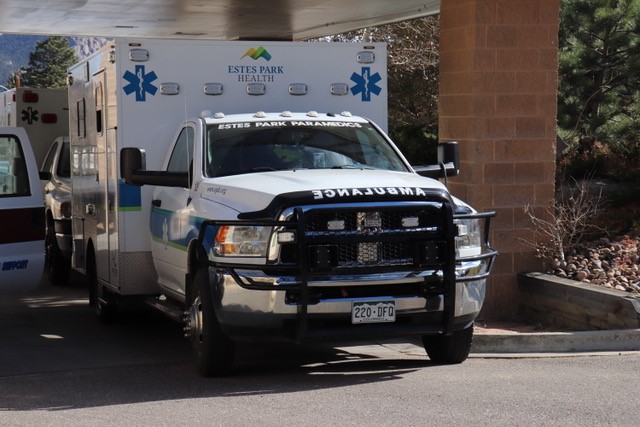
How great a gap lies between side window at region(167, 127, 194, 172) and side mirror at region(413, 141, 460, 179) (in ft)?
6.57

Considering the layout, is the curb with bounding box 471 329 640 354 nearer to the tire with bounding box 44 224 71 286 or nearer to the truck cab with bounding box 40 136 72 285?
the truck cab with bounding box 40 136 72 285

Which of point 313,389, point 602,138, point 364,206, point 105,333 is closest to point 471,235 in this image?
point 364,206

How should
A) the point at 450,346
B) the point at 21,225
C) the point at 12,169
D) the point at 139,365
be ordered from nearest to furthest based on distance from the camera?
1. the point at 450,346
2. the point at 139,365
3. the point at 21,225
4. the point at 12,169

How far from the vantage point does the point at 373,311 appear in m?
8.56

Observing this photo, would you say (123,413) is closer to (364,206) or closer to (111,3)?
(364,206)

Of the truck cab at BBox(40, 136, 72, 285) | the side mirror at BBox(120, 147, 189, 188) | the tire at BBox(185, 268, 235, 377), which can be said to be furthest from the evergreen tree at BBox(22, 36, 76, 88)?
the tire at BBox(185, 268, 235, 377)

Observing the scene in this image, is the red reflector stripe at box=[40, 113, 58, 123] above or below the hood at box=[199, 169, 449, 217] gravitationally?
above

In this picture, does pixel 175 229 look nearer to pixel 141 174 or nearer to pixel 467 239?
pixel 141 174

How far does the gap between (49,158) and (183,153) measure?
7093 mm

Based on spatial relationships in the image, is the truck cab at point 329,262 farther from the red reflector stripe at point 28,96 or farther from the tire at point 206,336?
the red reflector stripe at point 28,96

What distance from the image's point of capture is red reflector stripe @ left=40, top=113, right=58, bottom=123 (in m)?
17.9

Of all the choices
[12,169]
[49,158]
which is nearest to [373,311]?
[12,169]

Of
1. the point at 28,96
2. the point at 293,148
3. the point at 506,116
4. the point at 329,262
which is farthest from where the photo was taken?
the point at 28,96

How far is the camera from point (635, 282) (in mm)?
11422
